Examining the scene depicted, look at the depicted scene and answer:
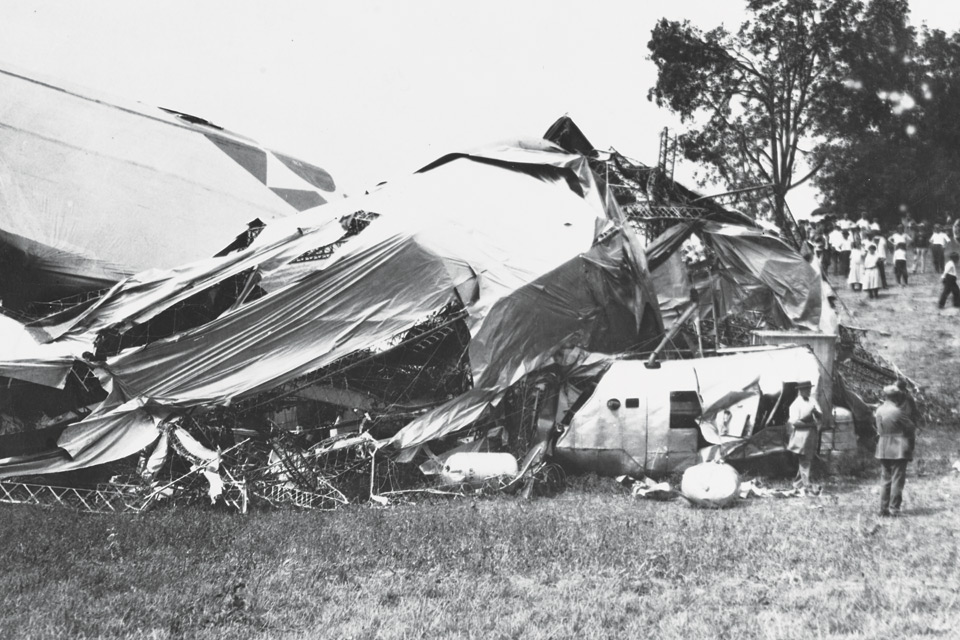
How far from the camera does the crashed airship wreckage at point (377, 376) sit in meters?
12.2

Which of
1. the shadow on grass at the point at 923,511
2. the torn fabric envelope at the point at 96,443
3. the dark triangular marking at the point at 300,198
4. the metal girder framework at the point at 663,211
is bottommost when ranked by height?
the shadow on grass at the point at 923,511

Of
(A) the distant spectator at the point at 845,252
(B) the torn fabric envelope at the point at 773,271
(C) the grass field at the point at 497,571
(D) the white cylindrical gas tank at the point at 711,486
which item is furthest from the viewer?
(A) the distant spectator at the point at 845,252

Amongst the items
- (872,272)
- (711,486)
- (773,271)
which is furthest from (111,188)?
(872,272)

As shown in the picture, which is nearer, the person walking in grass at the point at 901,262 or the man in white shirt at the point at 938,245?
the person walking in grass at the point at 901,262

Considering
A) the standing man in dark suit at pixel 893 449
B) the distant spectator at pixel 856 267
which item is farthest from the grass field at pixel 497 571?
the distant spectator at pixel 856 267

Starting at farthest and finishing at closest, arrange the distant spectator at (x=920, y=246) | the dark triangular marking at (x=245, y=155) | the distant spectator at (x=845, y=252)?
1. the distant spectator at (x=920, y=246)
2. the distant spectator at (x=845, y=252)
3. the dark triangular marking at (x=245, y=155)

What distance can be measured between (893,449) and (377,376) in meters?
6.98

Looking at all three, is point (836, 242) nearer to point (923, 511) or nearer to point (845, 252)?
point (845, 252)

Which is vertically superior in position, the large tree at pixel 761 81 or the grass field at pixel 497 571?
the large tree at pixel 761 81

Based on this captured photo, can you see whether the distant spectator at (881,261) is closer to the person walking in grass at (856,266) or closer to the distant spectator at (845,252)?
the person walking in grass at (856,266)

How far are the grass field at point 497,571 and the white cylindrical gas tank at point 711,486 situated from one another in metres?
0.24

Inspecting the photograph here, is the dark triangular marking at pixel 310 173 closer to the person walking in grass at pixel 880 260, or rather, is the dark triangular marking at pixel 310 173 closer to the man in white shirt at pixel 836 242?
the person walking in grass at pixel 880 260

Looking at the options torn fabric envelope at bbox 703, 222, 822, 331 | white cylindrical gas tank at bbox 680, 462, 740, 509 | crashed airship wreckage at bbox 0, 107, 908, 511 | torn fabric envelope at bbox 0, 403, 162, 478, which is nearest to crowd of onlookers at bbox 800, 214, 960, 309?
torn fabric envelope at bbox 703, 222, 822, 331

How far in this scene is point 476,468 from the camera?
12.2 meters
